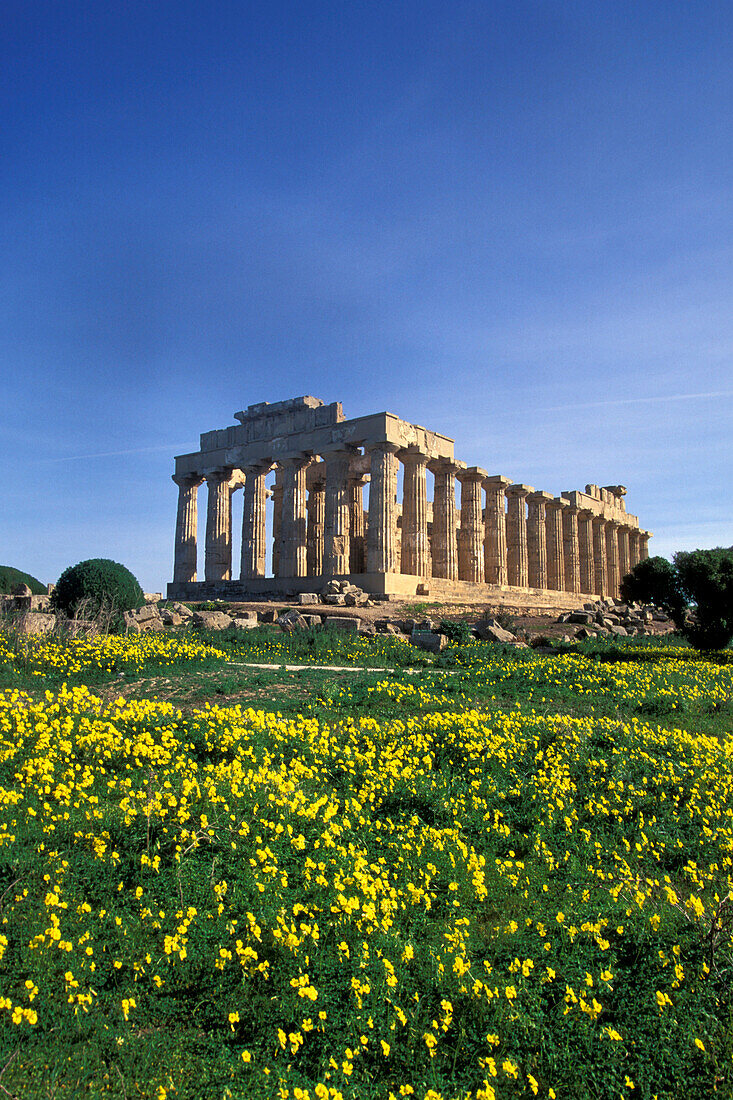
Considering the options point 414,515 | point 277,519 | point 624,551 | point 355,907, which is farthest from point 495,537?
point 355,907

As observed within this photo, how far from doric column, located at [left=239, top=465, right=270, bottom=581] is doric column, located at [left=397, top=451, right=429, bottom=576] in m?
7.53

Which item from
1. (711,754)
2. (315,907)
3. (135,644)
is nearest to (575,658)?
(711,754)

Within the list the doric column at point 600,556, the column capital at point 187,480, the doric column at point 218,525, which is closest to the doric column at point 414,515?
the doric column at point 218,525

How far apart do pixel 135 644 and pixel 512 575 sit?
33.6m

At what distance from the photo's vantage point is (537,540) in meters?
46.5

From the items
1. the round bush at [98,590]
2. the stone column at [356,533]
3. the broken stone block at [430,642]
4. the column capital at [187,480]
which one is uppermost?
the column capital at [187,480]

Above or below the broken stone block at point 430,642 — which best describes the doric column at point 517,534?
above

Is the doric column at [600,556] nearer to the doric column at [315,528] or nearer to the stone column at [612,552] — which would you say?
the stone column at [612,552]

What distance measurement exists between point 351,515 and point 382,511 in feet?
18.3

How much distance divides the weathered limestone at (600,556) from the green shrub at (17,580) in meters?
37.4

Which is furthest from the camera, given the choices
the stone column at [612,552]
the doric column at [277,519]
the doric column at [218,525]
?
the stone column at [612,552]

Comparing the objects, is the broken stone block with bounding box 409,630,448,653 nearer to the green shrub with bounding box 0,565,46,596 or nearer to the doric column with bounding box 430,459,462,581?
the doric column with bounding box 430,459,462,581

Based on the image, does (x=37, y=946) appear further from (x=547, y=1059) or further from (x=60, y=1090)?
(x=547, y=1059)

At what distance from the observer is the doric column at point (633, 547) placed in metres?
61.2
